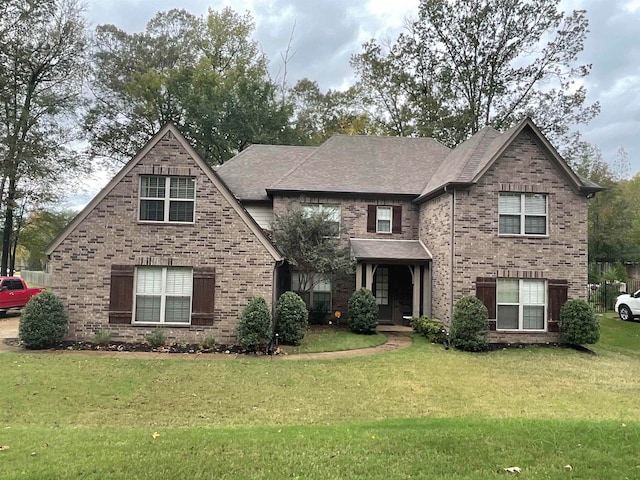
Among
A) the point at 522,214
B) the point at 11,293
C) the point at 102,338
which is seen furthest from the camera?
the point at 11,293

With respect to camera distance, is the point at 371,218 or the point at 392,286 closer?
the point at 371,218

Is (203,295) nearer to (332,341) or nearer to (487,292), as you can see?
(332,341)

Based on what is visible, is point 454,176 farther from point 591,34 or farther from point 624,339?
point 591,34

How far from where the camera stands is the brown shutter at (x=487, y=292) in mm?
13820

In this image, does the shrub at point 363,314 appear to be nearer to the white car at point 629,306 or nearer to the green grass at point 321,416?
the green grass at point 321,416

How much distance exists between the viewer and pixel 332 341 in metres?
13.3

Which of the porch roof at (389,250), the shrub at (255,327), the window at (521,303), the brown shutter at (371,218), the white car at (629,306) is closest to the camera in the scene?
the shrub at (255,327)

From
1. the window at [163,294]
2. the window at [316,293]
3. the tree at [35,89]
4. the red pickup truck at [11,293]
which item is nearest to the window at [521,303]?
the window at [316,293]

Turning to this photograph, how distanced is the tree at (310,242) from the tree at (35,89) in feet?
63.1

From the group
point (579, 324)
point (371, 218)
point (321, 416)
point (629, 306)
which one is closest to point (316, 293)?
point (371, 218)

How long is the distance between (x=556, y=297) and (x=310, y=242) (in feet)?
27.4

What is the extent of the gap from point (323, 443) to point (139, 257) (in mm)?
9244

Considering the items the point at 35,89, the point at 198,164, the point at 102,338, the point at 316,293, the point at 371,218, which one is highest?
the point at 35,89

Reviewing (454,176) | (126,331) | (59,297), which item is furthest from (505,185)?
(59,297)
